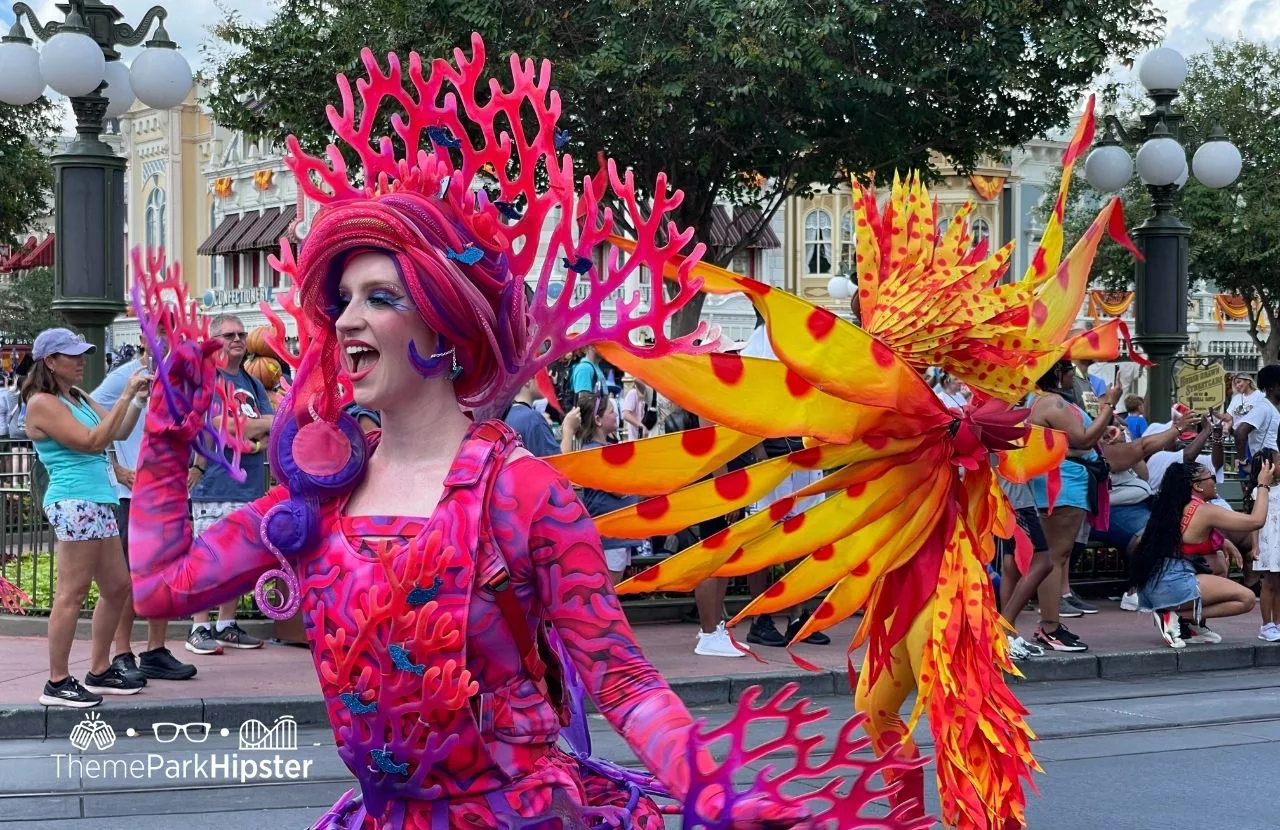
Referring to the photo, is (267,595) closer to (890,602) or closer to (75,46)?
(890,602)

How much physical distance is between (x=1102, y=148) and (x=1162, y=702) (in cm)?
662

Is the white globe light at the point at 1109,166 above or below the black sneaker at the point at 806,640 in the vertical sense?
above

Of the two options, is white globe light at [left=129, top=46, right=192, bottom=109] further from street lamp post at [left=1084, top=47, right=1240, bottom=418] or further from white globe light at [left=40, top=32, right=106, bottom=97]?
street lamp post at [left=1084, top=47, right=1240, bottom=418]

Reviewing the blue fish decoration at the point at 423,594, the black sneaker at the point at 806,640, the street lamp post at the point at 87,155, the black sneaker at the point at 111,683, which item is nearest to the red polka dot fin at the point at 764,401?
the blue fish decoration at the point at 423,594

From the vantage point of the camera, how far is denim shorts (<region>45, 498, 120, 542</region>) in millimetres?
7781

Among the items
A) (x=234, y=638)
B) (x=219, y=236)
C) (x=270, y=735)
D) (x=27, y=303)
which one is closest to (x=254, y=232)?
(x=219, y=236)

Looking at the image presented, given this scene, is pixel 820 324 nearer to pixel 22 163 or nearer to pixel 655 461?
pixel 655 461

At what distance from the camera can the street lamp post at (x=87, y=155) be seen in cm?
1041

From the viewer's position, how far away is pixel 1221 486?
49.2 feet

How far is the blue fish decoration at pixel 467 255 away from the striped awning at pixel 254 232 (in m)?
43.9

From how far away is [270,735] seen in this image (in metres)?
7.68

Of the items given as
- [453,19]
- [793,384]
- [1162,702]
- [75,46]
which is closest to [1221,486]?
[1162,702]

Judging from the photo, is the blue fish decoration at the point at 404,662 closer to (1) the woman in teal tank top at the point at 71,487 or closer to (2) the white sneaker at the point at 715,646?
(1) the woman in teal tank top at the point at 71,487

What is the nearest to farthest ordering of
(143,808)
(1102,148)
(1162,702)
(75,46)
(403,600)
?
(403,600) < (143,808) < (1162,702) < (75,46) < (1102,148)
